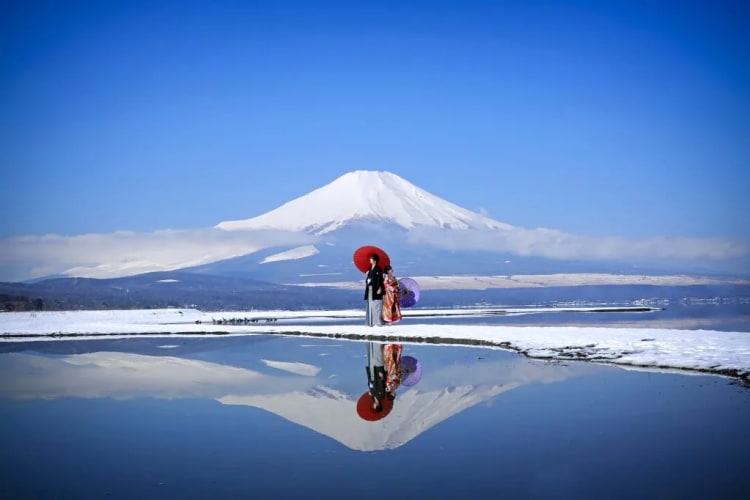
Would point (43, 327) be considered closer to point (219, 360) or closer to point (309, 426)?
point (219, 360)

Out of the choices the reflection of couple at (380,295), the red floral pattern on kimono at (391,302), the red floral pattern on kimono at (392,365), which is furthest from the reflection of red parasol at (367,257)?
the red floral pattern on kimono at (392,365)

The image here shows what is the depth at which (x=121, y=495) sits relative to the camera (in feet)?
20.6

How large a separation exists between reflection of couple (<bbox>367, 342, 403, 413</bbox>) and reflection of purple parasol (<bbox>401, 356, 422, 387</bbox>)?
75 mm

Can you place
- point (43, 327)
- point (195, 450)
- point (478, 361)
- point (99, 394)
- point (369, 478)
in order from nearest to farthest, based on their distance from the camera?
point (369, 478) < point (195, 450) < point (99, 394) < point (478, 361) < point (43, 327)

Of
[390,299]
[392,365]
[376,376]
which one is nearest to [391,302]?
[390,299]

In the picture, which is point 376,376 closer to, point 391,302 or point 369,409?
point 369,409

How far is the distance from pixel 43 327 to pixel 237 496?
28.3 m

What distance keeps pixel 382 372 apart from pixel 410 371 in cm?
47

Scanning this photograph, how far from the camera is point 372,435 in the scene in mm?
8406

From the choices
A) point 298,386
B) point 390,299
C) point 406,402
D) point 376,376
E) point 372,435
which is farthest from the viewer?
point 390,299

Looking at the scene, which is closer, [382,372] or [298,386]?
[298,386]

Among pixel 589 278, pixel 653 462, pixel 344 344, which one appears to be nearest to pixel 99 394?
pixel 653 462

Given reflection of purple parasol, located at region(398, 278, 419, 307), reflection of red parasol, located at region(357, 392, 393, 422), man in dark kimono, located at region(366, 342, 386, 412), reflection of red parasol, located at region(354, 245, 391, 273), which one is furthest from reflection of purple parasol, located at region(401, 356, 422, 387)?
reflection of purple parasol, located at region(398, 278, 419, 307)

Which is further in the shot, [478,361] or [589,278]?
[589,278]
